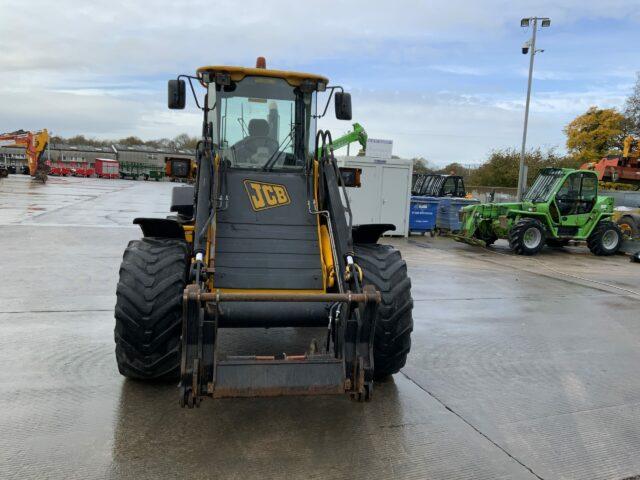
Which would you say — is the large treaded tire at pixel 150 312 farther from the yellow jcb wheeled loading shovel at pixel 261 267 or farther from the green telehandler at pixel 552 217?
the green telehandler at pixel 552 217

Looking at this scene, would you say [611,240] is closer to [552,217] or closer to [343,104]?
[552,217]

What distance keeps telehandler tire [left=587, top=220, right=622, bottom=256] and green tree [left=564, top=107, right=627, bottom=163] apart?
97.5ft

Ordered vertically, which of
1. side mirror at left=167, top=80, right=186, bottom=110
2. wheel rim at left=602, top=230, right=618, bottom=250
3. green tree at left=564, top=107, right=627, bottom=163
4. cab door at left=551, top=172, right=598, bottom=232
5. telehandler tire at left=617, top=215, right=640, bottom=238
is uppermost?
green tree at left=564, top=107, right=627, bottom=163

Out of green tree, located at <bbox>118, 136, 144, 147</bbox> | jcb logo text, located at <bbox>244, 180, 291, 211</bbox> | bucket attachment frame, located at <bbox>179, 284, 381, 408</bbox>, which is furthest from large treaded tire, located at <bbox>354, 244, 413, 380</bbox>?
green tree, located at <bbox>118, 136, 144, 147</bbox>

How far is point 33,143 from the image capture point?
3819cm

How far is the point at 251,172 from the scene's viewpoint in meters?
4.87

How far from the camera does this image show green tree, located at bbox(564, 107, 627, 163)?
41.7 meters

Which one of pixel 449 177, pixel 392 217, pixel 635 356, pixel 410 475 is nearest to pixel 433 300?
pixel 635 356

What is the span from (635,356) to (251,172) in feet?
15.0

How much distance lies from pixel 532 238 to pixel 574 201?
176 cm

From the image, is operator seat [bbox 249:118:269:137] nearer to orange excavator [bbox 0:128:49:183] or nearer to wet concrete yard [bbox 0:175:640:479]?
wet concrete yard [bbox 0:175:640:479]

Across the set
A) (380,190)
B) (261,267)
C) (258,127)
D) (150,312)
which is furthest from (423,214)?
(150,312)

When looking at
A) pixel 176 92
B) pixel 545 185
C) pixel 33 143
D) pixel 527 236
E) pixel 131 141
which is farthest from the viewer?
pixel 131 141

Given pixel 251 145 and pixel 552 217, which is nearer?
pixel 251 145
